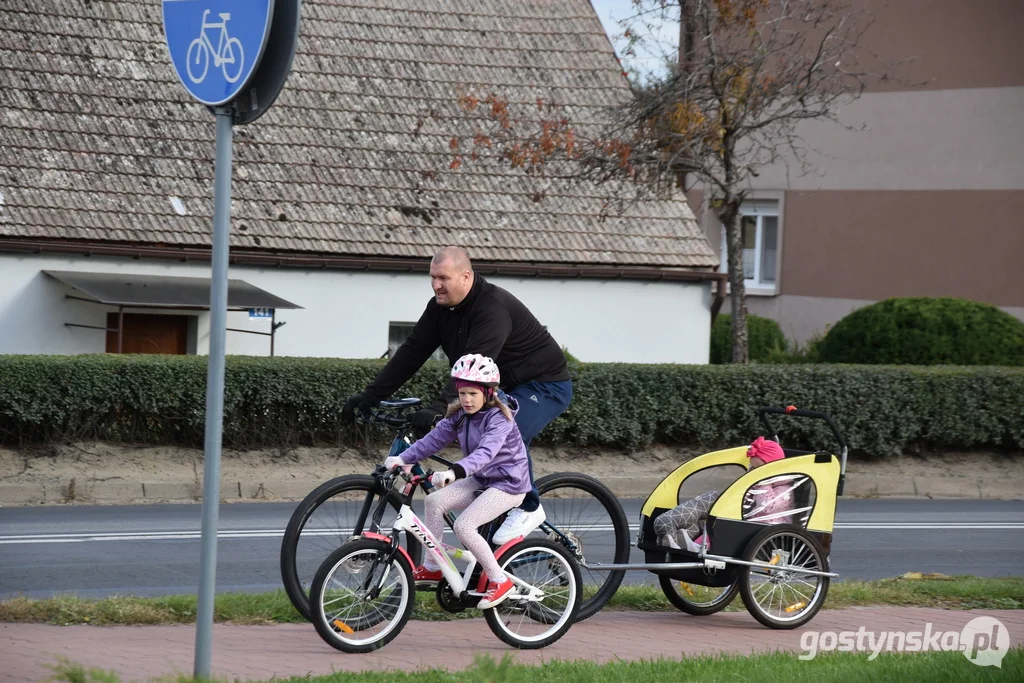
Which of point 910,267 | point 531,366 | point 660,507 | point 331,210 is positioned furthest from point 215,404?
point 910,267

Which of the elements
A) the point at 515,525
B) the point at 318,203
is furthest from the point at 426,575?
the point at 318,203

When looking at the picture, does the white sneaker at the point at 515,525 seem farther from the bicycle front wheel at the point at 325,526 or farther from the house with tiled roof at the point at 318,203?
the house with tiled roof at the point at 318,203

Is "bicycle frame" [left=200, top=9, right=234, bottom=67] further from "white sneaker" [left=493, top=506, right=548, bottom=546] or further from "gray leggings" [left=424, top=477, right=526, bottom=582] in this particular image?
"white sneaker" [left=493, top=506, right=548, bottom=546]

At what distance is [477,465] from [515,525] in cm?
55

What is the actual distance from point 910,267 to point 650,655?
22.0 metres

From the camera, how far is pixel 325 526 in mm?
6602

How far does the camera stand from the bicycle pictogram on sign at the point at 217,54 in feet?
15.4

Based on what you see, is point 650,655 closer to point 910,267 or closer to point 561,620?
point 561,620

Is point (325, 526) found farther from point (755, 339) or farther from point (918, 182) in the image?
point (918, 182)

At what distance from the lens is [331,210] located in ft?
68.4

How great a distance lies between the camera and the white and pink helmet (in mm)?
6469

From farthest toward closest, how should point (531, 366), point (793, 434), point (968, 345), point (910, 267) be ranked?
point (910, 267) → point (968, 345) → point (793, 434) → point (531, 366)

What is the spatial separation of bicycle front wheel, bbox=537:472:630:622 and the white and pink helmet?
102cm

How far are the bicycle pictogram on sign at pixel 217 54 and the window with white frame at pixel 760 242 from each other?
26001 millimetres
